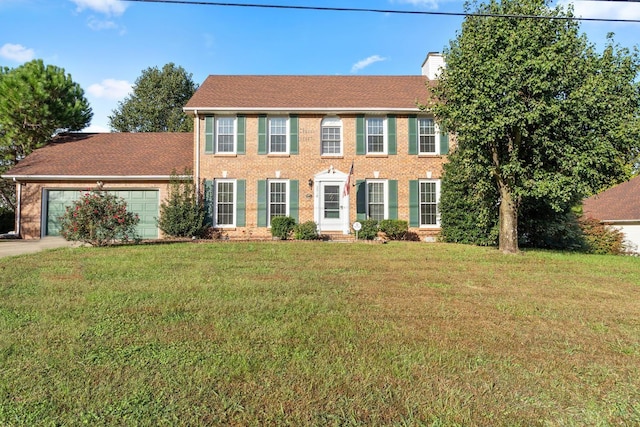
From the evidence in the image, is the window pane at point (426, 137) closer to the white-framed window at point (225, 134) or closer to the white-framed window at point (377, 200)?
the white-framed window at point (377, 200)

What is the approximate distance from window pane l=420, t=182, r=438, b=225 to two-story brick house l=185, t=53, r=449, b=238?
4cm

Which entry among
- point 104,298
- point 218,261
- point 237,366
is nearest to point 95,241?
point 218,261

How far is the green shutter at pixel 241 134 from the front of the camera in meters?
15.7

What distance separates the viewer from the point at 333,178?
51.6ft

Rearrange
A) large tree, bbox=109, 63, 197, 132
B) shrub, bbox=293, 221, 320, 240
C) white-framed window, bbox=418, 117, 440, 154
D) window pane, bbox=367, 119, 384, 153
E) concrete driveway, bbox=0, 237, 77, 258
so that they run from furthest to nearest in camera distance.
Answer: large tree, bbox=109, 63, 197, 132 < white-framed window, bbox=418, 117, 440, 154 < window pane, bbox=367, 119, 384, 153 < shrub, bbox=293, 221, 320, 240 < concrete driveway, bbox=0, 237, 77, 258

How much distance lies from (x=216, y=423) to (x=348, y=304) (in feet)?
9.88

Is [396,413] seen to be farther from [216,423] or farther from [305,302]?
[305,302]

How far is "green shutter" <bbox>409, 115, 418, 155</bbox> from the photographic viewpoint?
1590 cm

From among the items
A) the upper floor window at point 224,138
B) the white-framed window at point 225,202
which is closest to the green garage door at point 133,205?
the white-framed window at point 225,202

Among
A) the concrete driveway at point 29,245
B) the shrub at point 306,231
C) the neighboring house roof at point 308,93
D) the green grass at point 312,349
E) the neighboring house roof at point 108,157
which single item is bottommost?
the green grass at point 312,349

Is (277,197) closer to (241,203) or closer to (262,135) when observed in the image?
(241,203)

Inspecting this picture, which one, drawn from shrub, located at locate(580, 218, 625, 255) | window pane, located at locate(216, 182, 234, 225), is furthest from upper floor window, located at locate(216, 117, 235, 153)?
shrub, located at locate(580, 218, 625, 255)

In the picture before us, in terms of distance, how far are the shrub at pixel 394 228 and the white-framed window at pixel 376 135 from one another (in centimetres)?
288

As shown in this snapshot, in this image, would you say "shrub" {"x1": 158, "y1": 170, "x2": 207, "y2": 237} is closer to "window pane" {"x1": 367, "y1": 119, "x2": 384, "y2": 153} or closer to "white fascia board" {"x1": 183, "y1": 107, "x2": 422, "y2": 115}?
"white fascia board" {"x1": 183, "y1": 107, "x2": 422, "y2": 115}
